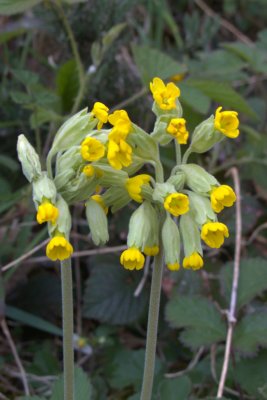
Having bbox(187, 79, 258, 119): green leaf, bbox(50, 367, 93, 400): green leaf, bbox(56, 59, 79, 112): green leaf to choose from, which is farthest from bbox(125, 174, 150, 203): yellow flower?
bbox(56, 59, 79, 112): green leaf

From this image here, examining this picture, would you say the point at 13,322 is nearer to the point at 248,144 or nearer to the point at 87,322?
the point at 87,322

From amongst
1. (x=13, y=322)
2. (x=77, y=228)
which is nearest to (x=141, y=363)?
(x=13, y=322)

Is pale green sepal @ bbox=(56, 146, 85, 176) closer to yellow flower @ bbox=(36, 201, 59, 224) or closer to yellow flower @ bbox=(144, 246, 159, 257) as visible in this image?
yellow flower @ bbox=(36, 201, 59, 224)

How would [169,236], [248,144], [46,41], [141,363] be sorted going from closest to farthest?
[169,236]
[141,363]
[248,144]
[46,41]

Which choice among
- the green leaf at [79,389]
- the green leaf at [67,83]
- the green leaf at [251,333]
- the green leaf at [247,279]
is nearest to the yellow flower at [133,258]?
the green leaf at [79,389]

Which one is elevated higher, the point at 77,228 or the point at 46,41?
the point at 46,41
